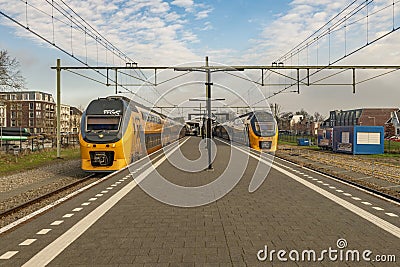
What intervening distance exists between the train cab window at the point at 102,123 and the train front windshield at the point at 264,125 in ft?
63.6

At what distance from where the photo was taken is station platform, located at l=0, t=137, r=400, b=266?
257 inches

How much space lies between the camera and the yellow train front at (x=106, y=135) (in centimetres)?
1806

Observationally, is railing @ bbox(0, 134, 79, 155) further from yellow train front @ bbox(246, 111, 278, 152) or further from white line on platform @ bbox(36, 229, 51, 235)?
white line on platform @ bbox(36, 229, 51, 235)

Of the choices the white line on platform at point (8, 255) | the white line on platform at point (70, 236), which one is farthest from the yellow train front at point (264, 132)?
the white line on platform at point (8, 255)

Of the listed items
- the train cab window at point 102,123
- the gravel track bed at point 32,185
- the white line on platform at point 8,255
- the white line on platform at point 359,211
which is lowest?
the gravel track bed at point 32,185

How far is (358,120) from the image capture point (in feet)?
346

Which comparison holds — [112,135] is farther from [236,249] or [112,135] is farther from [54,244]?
[236,249]

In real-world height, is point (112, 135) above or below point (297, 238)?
above

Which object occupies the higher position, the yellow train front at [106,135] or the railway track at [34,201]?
the yellow train front at [106,135]

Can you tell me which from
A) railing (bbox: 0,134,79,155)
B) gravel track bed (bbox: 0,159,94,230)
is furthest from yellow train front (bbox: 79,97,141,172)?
railing (bbox: 0,134,79,155)

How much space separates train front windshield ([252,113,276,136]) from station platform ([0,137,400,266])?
2130 cm

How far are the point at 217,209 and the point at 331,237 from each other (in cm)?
353

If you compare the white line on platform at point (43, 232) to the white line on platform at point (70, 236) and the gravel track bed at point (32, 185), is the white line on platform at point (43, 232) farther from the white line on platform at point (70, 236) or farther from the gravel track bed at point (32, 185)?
the gravel track bed at point (32, 185)

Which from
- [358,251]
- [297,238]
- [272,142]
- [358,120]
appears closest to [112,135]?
[297,238]
